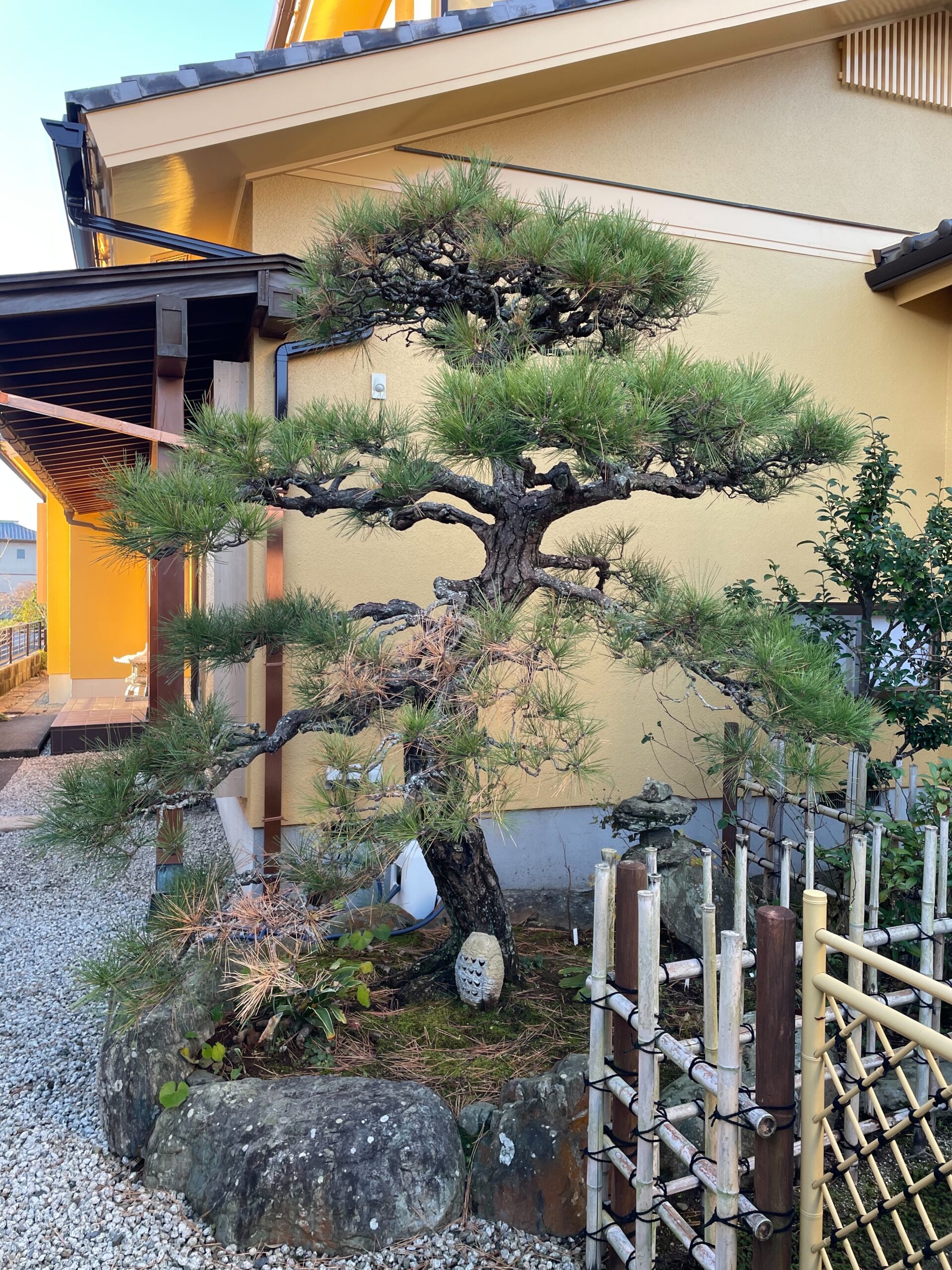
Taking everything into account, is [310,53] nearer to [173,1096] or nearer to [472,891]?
[472,891]

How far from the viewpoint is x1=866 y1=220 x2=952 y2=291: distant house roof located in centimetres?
A: 483

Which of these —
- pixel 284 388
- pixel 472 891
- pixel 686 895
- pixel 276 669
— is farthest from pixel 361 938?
pixel 284 388

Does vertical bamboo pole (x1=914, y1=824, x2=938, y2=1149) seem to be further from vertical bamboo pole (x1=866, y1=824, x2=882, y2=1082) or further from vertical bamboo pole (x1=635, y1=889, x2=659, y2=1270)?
vertical bamboo pole (x1=635, y1=889, x2=659, y2=1270)

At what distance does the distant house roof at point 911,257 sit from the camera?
15.8 ft

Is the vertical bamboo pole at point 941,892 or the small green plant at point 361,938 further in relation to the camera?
the small green plant at point 361,938

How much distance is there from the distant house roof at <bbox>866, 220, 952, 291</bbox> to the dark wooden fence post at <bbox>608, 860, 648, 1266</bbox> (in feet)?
14.5

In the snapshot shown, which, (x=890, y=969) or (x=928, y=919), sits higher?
(x=890, y=969)

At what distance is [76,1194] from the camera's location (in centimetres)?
245

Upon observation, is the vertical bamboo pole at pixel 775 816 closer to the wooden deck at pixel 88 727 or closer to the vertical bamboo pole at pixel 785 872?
the vertical bamboo pole at pixel 785 872

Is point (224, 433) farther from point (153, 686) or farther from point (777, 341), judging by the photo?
point (777, 341)

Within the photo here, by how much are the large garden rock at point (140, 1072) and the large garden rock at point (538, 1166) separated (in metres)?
0.96

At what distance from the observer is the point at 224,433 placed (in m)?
2.71

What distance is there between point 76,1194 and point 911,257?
5.99 meters

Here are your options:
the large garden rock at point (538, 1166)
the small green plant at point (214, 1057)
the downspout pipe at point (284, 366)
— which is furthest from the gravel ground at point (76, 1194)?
the downspout pipe at point (284, 366)
